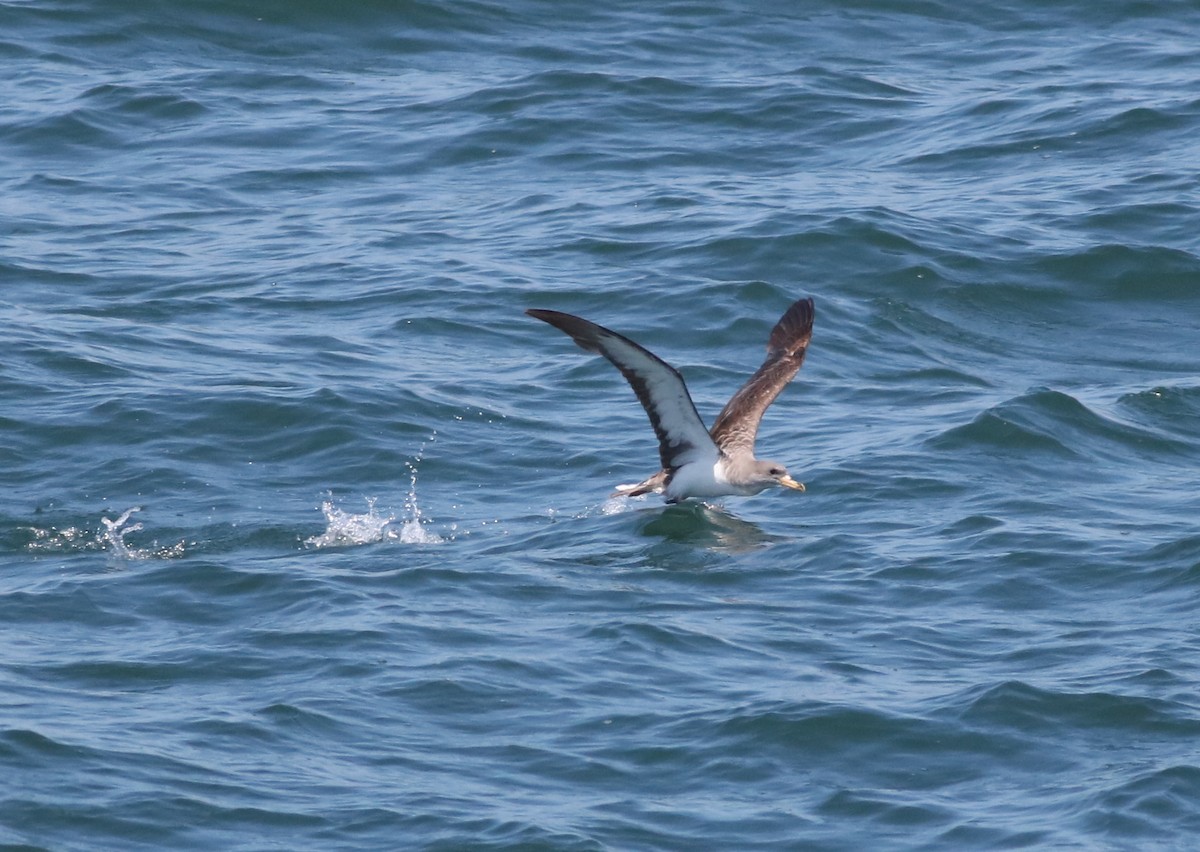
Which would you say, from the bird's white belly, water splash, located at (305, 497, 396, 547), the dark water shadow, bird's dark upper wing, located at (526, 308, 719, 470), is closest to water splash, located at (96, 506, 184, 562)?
water splash, located at (305, 497, 396, 547)

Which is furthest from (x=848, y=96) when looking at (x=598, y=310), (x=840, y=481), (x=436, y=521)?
(x=436, y=521)

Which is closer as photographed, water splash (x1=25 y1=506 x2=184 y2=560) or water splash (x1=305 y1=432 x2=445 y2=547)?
water splash (x1=25 y1=506 x2=184 y2=560)

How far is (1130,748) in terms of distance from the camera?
875 centimetres

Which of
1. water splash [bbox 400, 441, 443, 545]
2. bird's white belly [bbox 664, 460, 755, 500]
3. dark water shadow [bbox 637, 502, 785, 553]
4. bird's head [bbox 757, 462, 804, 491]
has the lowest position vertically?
dark water shadow [bbox 637, 502, 785, 553]

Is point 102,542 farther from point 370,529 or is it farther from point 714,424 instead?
point 714,424

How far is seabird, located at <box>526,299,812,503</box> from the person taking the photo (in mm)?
11242

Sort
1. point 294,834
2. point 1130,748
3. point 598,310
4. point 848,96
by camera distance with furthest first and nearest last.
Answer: point 848,96, point 598,310, point 1130,748, point 294,834

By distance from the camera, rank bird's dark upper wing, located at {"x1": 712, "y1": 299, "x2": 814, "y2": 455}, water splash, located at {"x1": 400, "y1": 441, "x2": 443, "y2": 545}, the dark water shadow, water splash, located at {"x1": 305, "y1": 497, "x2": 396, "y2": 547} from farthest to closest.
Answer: bird's dark upper wing, located at {"x1": 712, "y1": 299, "x2": 814, "y2": 455} < the dark water shadow < water splash, located at {"x1": 400, "y1": 441, "x2": 443, "y2": 545} < water splash, located at {"x1": 305, "y1": 497, "x2": 396, "y2": 547}

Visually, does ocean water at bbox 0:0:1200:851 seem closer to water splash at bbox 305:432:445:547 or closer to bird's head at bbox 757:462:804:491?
water splash at bbox 305:432:445:547

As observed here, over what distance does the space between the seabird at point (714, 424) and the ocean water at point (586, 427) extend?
342 mm

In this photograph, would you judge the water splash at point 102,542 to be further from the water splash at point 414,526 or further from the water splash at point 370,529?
the water splash at point 414,526

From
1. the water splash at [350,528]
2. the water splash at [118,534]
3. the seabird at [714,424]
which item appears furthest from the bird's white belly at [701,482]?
the water splash at [118,534]

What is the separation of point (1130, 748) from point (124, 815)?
14.9 feet

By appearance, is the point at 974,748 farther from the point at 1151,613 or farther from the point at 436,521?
the point at 436,521
